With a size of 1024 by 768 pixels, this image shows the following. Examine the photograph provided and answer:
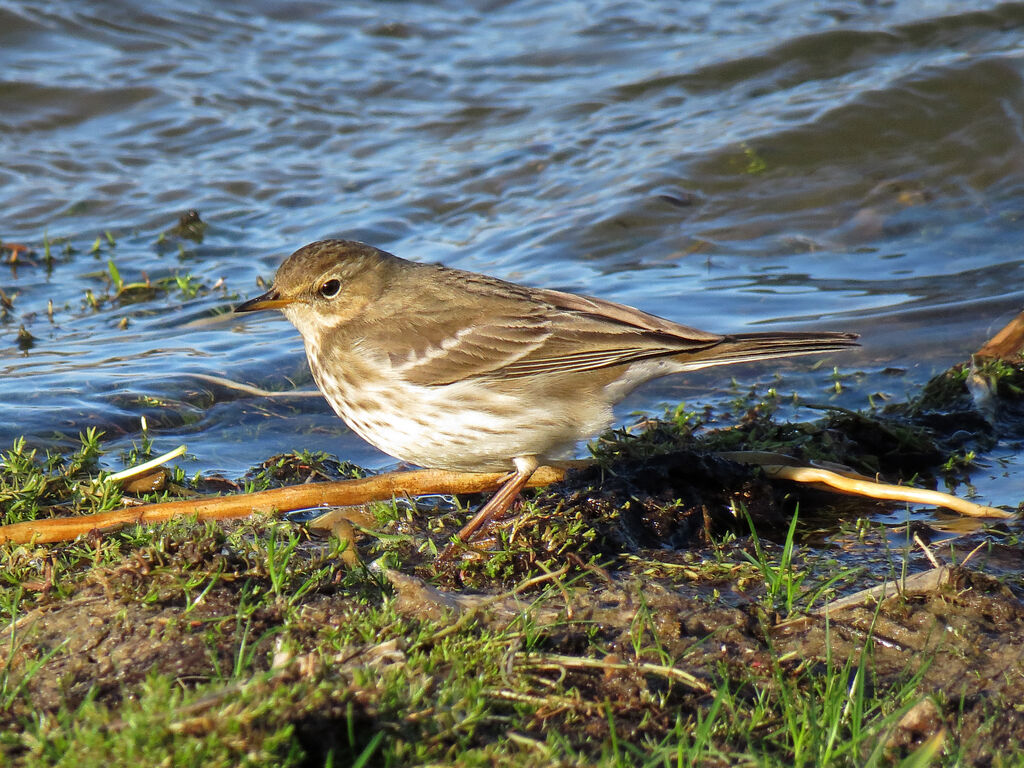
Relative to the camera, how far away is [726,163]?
11383mm

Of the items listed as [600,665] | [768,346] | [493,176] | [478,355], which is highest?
[493,176]

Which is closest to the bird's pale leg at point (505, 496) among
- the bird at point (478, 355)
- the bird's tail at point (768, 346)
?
the bird at point (478, 355)

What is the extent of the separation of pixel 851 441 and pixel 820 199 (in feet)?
17.2

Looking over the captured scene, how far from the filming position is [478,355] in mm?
5582

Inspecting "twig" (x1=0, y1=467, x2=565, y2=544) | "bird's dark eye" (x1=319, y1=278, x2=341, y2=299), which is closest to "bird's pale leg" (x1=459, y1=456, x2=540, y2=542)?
"twig" (x1=0, y1=467, x2=565, y2=544)

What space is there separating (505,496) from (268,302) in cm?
175

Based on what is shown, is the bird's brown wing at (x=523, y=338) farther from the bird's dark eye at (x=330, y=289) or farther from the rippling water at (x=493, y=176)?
the rippling water at (x=493, y=176)

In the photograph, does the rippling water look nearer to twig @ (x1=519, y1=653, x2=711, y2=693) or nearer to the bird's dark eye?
the bird's dark eye

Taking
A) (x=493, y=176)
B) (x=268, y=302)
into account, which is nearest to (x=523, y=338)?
(x=268, y=302)

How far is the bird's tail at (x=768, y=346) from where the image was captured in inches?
203

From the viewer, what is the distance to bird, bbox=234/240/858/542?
526 centimetres

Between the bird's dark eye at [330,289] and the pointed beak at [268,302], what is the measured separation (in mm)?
179

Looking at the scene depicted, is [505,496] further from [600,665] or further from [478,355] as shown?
[600,665]

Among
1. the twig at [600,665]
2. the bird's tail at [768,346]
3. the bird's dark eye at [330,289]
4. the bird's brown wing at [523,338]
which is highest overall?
the bird's dark eye at [330,289]
